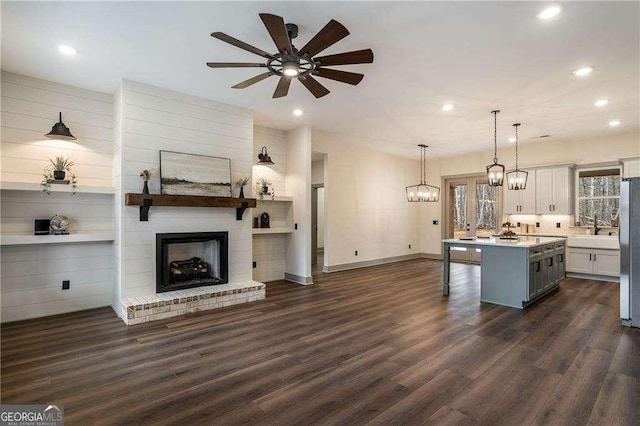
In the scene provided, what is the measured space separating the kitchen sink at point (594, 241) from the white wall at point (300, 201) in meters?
5.57

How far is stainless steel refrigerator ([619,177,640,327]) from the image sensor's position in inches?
154

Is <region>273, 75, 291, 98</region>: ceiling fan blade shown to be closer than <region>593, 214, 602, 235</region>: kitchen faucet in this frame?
Yes

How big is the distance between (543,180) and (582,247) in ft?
5.38

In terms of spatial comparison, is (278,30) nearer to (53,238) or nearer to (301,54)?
(301,54)

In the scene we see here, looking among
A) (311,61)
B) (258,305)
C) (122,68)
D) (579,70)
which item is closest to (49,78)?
(122,68)

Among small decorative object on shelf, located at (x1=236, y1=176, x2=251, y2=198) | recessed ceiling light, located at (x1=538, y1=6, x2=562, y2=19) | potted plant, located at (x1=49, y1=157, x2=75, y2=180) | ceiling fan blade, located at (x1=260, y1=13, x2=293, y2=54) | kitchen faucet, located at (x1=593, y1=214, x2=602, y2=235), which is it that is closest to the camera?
ceiling fan blade, located at (x1=260, y1=13, x2=293, y2=54)

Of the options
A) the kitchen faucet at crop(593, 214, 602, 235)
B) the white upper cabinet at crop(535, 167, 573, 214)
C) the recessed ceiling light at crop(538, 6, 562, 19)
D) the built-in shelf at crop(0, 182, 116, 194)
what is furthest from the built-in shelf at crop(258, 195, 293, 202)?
the kitchen faucet at crop(593, 214, 602, 235)

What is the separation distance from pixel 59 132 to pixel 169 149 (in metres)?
1.26

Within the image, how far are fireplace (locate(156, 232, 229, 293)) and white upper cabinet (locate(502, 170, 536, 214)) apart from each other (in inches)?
261

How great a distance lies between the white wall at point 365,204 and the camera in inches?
290

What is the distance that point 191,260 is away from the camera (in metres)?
4.96

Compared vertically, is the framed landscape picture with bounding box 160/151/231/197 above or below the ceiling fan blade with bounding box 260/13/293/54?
below

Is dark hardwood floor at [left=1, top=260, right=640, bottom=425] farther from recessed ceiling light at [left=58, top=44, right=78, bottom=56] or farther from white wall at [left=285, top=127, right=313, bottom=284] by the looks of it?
recessed ceiling light at [left=58, top=44, right=78, bottom=56]

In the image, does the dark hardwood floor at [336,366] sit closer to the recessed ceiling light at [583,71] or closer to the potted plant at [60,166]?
the potted plant at [60,166]
